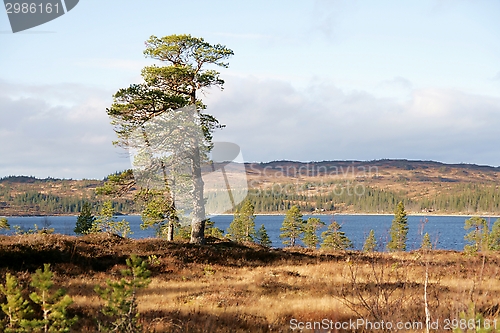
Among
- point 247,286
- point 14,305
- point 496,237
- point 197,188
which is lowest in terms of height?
point 496,237

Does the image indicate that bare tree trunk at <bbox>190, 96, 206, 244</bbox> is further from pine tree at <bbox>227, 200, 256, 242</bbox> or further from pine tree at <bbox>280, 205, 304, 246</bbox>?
pine tree at <bbox>227, 200, 256, 242</bbox>

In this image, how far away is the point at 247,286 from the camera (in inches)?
546

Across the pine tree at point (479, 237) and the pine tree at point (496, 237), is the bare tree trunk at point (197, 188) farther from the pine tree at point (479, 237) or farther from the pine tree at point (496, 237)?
the pine tree at point (496, 237)

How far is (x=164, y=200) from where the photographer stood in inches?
919

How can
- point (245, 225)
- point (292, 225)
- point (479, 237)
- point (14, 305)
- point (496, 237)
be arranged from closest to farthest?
point (14, 305)
point (479, 237)
point (496, 237)
point (292, 225)
point (245, 225)

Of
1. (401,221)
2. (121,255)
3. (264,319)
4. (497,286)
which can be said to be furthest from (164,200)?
(401,221)

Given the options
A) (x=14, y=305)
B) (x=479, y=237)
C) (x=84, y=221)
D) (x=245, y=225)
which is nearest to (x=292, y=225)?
(x=245, y=225)

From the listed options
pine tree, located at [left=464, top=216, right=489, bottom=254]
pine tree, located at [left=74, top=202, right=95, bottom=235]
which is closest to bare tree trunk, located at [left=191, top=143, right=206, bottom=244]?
pine tree, located at [left=464, top=216, right=489, bottom=254]

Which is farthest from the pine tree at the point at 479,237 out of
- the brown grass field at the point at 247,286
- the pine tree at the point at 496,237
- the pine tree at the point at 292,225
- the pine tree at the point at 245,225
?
the pine tree at the point at 245,225

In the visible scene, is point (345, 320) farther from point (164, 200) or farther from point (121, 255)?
point (164, 200)

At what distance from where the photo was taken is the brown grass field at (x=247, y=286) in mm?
8625

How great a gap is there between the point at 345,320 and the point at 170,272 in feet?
29.1

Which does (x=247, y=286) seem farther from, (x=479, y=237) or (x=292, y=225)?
(x=292, y=225)

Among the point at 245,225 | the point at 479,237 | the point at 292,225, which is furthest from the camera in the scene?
the point at 245,225
